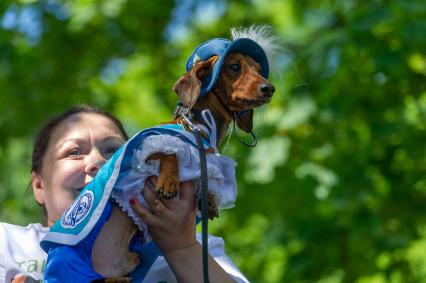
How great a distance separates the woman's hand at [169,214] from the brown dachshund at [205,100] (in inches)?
2.3

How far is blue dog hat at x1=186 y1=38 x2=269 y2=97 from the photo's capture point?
3000 mm

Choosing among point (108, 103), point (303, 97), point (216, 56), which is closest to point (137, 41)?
point (108, 103)

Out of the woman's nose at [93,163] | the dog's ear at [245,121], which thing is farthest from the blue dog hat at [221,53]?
the woman's nose at [93,163]

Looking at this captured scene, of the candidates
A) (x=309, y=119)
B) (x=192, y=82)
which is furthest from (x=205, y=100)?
(x=309, y=119)

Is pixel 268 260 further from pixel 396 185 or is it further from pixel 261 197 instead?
pixel 396 185

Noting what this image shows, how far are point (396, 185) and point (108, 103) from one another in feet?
8.09

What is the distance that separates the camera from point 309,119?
6855 millimetres

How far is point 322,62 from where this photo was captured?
20.1ft

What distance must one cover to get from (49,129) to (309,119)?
10.7ft

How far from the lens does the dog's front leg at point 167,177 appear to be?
2.90 meters

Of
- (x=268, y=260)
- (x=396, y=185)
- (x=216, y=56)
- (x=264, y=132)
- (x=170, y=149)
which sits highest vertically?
(x=216, y=56)

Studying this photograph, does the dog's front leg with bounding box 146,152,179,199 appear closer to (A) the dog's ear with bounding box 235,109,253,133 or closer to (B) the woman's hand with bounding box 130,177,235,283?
(B) the woman's hand with bounding box 130,177,235,283

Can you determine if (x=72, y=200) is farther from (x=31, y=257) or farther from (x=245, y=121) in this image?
(x=245, y=121)

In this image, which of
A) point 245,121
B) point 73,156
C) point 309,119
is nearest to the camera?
point 245,121
